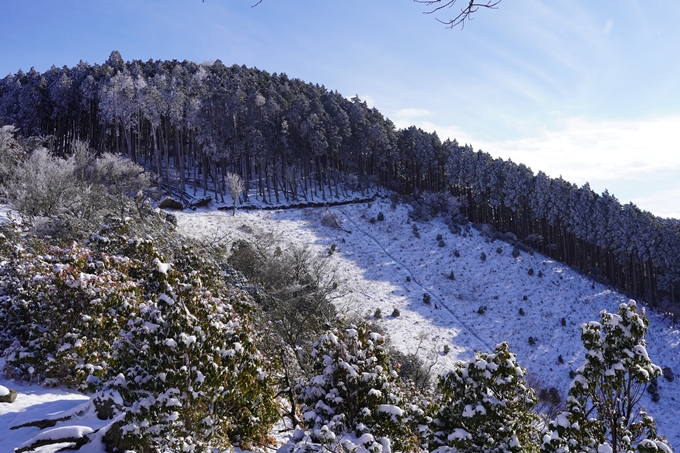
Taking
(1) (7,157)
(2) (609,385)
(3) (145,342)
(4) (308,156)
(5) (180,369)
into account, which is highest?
(4) (308,156)

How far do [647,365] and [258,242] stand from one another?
110 ft

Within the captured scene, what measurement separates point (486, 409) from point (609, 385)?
271cm

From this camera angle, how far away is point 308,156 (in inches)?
2571

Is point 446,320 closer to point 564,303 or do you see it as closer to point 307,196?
point 564,303

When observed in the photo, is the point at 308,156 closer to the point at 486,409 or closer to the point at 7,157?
the point at 7,157

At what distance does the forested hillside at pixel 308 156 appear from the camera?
54.7 metres

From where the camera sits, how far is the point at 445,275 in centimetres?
4569

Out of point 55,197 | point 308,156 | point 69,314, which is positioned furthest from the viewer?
point 308,156

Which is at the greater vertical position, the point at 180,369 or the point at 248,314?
the point at 180,369

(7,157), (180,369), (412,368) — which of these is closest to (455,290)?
(412,368)

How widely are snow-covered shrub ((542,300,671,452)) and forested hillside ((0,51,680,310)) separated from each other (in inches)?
1995

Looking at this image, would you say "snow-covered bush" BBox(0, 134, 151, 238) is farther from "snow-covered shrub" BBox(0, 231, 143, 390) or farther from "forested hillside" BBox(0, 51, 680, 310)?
"forested hillside" BBox(0, 51, 680, 310)

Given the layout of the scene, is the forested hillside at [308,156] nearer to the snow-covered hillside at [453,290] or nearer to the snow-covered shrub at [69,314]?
the snow-covered hillside at [453,290]

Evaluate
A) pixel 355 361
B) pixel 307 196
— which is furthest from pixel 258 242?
pixel 355 361
